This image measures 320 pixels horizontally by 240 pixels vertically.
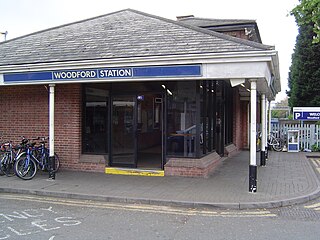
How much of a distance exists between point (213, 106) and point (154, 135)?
4.29 meters

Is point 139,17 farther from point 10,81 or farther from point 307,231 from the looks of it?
point 307,231

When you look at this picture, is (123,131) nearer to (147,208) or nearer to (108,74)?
(108,74)

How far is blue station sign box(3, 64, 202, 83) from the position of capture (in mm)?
8258

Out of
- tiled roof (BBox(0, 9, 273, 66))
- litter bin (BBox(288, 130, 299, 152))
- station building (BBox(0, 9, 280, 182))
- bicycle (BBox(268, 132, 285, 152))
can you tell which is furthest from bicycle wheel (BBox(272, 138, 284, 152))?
tiled roof (BBox(0, 9, 273, 66))

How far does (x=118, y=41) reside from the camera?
10133 mm

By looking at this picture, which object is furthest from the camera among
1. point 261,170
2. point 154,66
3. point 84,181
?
point 261,170

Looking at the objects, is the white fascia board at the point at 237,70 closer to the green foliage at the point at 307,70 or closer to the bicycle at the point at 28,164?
the bicycle at the point at 28,164

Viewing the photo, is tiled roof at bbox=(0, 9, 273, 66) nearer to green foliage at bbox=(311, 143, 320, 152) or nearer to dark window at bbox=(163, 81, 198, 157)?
dark window at bbox=(163, 81, 198, 157)

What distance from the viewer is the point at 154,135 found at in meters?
15.5

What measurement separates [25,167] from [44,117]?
216cm

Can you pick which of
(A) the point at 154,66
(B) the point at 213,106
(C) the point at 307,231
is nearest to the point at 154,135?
(B) the point at 213,106

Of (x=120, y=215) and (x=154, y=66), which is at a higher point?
(x=154, y=66)

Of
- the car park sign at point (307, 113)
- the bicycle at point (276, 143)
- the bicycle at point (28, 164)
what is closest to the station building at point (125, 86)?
the bicycle at point (28, 164)

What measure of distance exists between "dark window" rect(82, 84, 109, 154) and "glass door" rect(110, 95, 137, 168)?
32 centimetres
